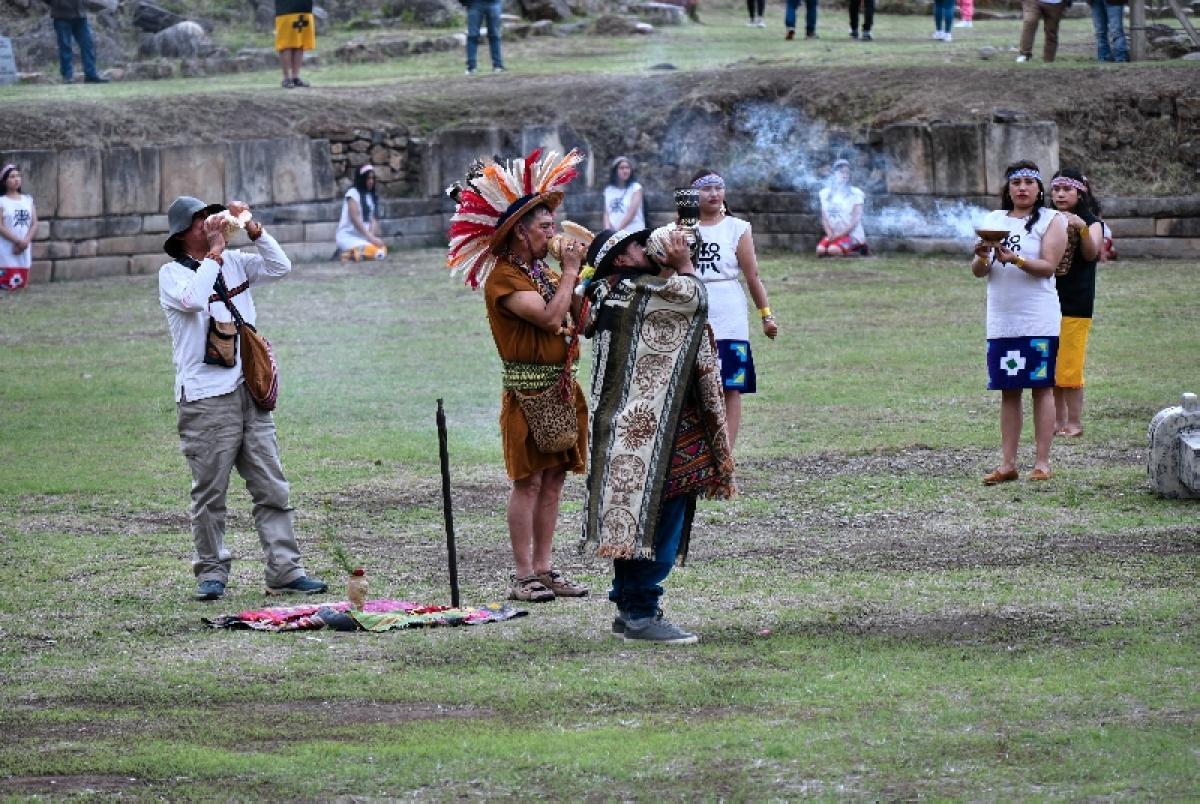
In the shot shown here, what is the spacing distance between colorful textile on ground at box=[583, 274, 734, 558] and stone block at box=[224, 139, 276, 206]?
17.4m

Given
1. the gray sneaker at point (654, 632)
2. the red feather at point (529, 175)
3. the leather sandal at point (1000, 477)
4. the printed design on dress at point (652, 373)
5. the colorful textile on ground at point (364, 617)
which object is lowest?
the leather sandal at point (1000, 477)

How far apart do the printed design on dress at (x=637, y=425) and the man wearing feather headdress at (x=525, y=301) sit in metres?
0.83

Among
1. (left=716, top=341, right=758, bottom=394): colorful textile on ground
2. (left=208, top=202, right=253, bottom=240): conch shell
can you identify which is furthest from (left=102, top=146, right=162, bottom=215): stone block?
(left=208, top=202, right=253, bottom=240): conch shell

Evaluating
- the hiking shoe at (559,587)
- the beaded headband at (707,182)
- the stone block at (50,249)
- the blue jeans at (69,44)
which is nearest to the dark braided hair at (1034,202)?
the beaded headband at (707,182)

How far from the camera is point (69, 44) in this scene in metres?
28.2

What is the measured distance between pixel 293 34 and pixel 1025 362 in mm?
17710

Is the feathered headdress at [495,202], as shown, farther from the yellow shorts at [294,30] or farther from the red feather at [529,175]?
the yellow shorts at [294,30]

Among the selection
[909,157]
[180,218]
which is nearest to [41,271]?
[909,157]

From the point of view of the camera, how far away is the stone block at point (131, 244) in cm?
2395

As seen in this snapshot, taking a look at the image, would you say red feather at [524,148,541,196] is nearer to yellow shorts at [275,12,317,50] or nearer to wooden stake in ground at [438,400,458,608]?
wooden stake in ground at [438,400,458,608]

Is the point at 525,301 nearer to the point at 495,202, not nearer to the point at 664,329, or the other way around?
the point at 495,202

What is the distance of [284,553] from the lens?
9336mm

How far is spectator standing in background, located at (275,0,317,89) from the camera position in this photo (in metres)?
26.5

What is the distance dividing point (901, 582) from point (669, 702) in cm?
236
